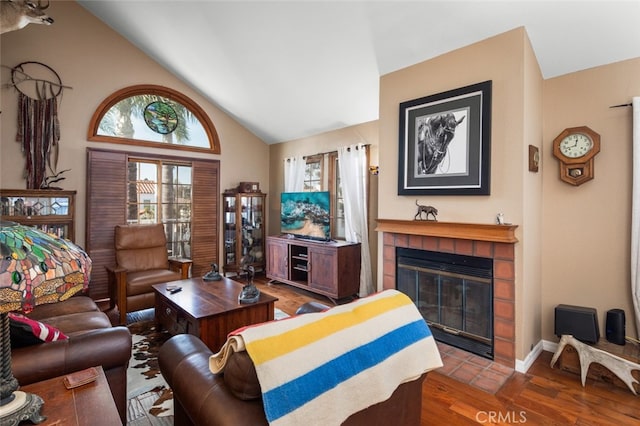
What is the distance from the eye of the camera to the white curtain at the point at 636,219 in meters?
2.28

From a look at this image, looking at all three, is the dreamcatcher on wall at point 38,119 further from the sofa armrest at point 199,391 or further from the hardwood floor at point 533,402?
the hardwood floor at point 533,402

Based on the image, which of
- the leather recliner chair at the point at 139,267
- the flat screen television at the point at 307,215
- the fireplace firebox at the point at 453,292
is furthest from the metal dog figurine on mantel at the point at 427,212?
the leather recliner chair at the point at 139,267

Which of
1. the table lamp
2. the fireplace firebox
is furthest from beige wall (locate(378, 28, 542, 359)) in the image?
the table lamp

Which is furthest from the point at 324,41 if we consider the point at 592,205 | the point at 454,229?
the point at 592,205

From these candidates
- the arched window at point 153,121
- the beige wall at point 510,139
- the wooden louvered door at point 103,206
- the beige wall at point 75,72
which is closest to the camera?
the beige wall at point 510,139

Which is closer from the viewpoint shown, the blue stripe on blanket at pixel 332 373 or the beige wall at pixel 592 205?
the blue stripe on blanket at pixel 332 373

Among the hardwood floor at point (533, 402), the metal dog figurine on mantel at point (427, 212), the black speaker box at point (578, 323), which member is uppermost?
the metal dog figurine on mantel at point (427, 212)

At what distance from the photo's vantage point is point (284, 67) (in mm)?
3693

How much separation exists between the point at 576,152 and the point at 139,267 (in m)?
4.55

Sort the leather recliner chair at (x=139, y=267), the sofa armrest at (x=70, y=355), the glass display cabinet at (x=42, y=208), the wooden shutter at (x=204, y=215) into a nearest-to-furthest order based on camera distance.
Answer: the sofa armrest at (x=70, y=355)
the leather recliner chair at (x=139, y=267)
the glass display cabinet at (x=42, y=208)
the wooden shutter at (x=204, y=215)

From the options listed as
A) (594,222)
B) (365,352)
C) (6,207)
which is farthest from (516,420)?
(6,207)

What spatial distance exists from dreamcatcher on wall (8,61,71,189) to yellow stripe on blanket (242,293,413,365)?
13.6 feet

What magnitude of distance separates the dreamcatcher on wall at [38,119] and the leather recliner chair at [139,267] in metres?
1.04

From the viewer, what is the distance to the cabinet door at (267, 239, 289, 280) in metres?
4.67
